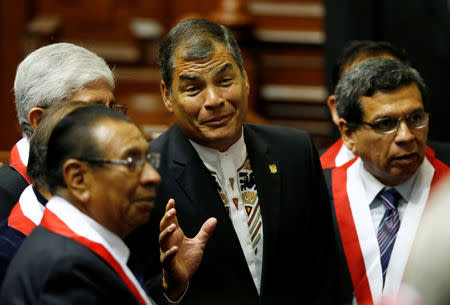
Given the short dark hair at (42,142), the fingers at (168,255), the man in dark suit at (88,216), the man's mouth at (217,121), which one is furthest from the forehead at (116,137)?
the man's mouth at (217,121)

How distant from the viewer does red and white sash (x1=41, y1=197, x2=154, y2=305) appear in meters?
1.79

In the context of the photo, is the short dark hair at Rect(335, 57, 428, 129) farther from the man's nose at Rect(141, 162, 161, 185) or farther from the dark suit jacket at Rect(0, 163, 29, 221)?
the dark suit jacket at Rect(0, 163, 29, 221)

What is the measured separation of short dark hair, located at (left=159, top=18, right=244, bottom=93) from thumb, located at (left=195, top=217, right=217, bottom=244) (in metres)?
0.55

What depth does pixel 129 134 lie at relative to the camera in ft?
6.21

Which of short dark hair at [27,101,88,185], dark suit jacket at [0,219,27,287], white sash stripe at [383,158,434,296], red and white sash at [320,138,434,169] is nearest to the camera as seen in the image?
short dark hair at [27,101,88,185]

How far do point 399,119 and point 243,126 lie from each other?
613 mm

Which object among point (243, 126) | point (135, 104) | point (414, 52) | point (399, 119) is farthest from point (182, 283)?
point (135, 104)

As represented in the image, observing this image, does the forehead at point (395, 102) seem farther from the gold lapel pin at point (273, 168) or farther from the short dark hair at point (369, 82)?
the gold lapel pin at point (273, 168)

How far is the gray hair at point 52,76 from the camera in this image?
2.46 meters

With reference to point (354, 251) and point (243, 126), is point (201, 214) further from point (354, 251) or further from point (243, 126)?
point (354, 251)

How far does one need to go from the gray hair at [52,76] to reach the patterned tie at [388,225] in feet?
3.86

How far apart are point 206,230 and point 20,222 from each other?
22.4 inches

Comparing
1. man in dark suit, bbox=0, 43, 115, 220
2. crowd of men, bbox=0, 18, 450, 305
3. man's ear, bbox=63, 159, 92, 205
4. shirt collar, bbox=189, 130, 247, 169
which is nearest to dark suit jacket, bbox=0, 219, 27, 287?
crowd of men, bbox=0, 18, 450, 305

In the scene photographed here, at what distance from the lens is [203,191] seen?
2406mm
